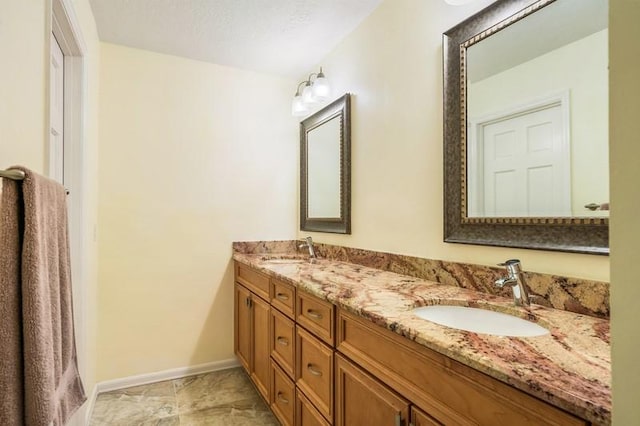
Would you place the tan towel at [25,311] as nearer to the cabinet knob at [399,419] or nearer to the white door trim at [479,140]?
the cabinet knob at [399,419]

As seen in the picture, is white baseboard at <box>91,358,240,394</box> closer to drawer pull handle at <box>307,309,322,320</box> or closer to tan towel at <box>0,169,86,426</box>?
drawer pull handle at <box>307,309,322,320</box>

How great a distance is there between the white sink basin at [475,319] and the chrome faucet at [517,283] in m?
0.07

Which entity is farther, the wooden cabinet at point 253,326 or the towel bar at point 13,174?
the wooden cabinet at point 253,326

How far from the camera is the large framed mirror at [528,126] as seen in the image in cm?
100

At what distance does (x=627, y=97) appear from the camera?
41 centimetres

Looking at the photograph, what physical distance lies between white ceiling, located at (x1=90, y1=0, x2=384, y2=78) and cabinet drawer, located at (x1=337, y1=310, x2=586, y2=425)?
1.69 metres

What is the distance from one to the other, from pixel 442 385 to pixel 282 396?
1148 millimetres

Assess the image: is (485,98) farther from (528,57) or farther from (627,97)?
(627,97)

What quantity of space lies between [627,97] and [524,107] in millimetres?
871

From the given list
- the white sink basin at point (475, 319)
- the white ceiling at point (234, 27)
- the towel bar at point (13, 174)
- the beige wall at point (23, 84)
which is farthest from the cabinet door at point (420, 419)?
the white ceiling at point (234, 27)

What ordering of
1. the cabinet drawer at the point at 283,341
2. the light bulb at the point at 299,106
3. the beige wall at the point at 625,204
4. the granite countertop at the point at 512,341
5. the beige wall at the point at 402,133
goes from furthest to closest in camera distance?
the light bulb at the point at 299,106
the cabinet drawer at the point at 283,341
the beige wall at the point at 402,133
the granite countertop at the point at 512,341
the beige wall at the point at 625,204

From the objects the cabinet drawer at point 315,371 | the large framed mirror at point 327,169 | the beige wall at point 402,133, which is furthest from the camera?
the large framed mirror at point 327,169

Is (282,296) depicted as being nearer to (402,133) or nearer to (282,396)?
(282,396)

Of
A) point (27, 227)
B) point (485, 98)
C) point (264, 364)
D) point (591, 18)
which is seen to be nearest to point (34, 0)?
point (27, 227)
